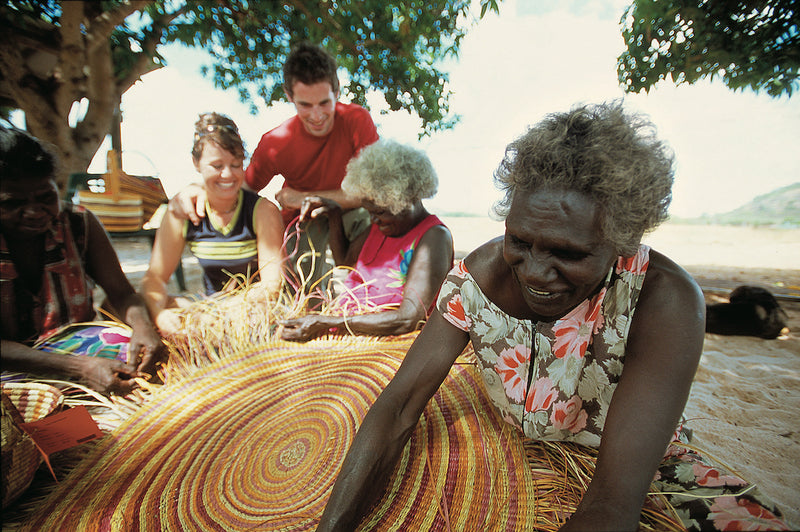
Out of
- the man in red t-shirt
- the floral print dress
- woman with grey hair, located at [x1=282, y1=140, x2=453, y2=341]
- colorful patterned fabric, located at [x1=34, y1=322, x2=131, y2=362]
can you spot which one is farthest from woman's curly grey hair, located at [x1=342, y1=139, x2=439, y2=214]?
colorful patterned fabric, located at [x1=34, y1=322, x2=131, y2=362]

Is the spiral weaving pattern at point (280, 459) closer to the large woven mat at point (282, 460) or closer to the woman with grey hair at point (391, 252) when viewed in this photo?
the large woven mat at point (282, 460)

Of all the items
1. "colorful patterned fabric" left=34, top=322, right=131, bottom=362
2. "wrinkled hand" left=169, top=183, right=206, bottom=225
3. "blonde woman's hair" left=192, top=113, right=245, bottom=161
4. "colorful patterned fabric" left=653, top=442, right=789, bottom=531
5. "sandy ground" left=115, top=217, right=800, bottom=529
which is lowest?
"sandy ground" left=115, top=217, right=800, bottom=529

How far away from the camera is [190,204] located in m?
2.36

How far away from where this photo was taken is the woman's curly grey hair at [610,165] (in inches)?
33.2

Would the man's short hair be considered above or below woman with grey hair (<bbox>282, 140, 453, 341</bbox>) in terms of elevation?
above

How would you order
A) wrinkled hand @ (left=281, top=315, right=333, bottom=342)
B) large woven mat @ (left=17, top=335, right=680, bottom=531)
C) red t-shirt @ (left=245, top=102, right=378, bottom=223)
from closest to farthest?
large woven mat @ (left=17, top=335, right=680, bottom=531) < wrinkled hand @ (left=281, top=315, right=333, bottom=342) < red t-shirt @ (left=245, top=102, right=378, bottom=223)

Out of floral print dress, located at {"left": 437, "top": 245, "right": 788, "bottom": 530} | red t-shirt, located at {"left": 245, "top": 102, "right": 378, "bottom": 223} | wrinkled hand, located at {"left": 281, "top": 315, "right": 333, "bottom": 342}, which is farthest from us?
red t-shirt, located at {"left": 245, "top": 102, "right": 378, "bottom": 223}

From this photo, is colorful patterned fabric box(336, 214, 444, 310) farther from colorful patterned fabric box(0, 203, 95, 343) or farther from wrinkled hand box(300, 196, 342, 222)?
colorful patterned fabric box(0, 203, 95, 343)

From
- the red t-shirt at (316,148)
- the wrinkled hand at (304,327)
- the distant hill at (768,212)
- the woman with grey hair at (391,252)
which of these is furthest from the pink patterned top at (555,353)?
the distant hill at (768,212)

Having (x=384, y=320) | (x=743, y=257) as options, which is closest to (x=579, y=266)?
(x=384, y=320)

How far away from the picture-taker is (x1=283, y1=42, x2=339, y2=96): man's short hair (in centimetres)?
254

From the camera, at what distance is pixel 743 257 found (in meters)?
6.86

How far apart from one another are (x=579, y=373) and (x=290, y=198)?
2.19 meters

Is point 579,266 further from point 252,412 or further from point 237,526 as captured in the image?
point 252,412
